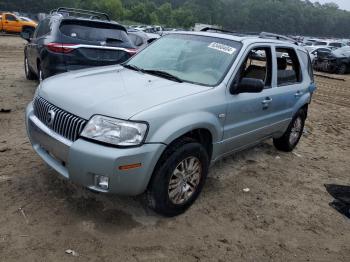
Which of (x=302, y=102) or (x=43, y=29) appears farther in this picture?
(x=43, y=29)

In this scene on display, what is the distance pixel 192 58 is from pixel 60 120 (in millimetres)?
1686

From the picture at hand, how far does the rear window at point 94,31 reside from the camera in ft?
23.3

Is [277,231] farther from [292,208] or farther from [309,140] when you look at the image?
[309,140]

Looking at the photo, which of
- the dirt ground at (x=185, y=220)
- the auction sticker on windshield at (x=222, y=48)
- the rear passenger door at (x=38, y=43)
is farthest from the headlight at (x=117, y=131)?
the rear passenger door at (x=38, y=43)

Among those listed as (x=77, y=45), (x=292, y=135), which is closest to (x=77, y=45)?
(x=77, y=45)

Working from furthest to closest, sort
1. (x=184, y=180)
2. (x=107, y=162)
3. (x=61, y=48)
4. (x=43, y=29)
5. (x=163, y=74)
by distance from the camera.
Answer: (x=43, y=29)
(x=61, y=48)
(x=163, y=74)
(x=184, y=180)
(x=107, y=162)

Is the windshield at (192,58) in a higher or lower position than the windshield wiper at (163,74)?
higher

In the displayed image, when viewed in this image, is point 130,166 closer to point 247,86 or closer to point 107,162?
point 107,162

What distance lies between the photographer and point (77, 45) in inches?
270

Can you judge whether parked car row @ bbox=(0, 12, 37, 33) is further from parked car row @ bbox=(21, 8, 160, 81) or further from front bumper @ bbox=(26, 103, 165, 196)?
front bumper @ bbox=(26, 103, 165, 196)

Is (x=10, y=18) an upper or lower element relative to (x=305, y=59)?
lower

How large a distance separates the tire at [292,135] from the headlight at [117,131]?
3.33 metres

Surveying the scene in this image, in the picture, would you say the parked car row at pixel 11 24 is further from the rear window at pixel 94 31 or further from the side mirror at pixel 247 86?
the side mirror at pixel 247 86

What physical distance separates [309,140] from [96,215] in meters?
4.75
